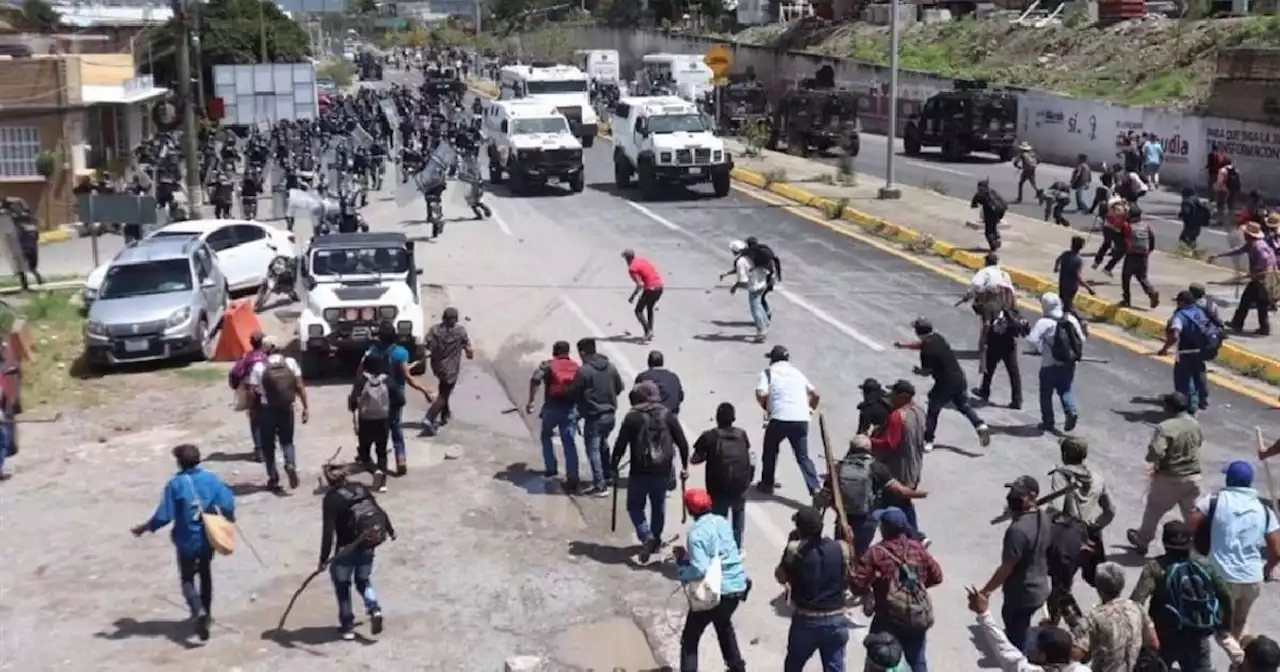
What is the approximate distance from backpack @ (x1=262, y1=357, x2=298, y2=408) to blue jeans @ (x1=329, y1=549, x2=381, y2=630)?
141 inches

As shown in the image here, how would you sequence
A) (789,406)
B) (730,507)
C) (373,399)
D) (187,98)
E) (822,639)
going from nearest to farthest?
(822,639)
(730,507)
(789,406)
(373,399)
(187,98)

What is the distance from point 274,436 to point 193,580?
3.67 meters

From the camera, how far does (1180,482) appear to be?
35.9ft

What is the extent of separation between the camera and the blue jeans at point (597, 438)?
12984 millimetres

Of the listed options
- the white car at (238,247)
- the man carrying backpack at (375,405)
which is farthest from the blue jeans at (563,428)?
the white car at (238,247)

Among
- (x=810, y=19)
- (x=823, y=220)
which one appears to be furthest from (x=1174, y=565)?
(x=810, y=19)

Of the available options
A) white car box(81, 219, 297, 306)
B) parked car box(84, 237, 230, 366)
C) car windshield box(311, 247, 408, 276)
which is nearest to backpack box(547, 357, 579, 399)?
car windshield box(311, 247, 408, 276)

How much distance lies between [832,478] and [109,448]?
9.36 meters

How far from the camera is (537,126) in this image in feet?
117

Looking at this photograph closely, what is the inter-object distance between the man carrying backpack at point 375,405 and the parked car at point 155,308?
672 cm

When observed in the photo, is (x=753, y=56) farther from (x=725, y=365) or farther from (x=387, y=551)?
(x=387, y=551)

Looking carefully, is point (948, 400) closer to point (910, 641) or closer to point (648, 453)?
point (648, 453)

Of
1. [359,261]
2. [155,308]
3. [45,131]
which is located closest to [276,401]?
[359,261]

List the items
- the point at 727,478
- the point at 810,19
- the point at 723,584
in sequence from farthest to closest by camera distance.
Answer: the point at 810,19 < the point at 727,478 < the point at 723,584
